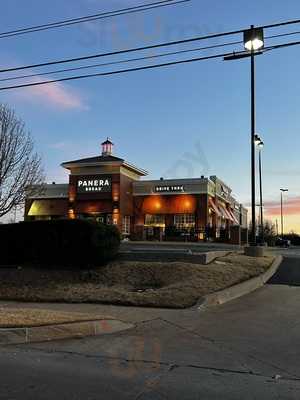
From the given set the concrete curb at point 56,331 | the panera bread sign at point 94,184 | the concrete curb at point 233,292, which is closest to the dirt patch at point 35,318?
the concrete curb at point 56,331

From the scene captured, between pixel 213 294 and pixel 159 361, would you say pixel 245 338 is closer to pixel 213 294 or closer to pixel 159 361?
pixel 159 361

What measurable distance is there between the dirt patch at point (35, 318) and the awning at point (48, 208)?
45.1 meters

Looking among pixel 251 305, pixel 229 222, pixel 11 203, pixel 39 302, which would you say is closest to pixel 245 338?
pixel 251 305

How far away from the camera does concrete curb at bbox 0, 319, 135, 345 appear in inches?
368

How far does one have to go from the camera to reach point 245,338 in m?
9.37

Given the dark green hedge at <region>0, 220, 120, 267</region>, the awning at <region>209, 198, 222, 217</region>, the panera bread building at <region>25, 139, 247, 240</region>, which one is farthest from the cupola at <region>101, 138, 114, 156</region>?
the dark green hedge at <region>0, 220, 120, 267</region>

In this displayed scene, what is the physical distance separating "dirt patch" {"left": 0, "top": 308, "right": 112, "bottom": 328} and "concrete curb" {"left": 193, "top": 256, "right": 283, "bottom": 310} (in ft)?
9.97

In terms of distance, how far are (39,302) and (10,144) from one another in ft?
25.8

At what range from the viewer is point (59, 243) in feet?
57.1

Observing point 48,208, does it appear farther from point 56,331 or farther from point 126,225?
point 56,331

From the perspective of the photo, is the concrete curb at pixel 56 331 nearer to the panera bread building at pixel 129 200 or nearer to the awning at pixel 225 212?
the panera bread building at pixel 129 200

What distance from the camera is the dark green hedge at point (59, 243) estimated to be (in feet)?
55.5

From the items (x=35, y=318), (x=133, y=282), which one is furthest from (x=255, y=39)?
(x=35, y=318)

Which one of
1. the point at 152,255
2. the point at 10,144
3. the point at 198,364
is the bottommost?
the point at 198,364
